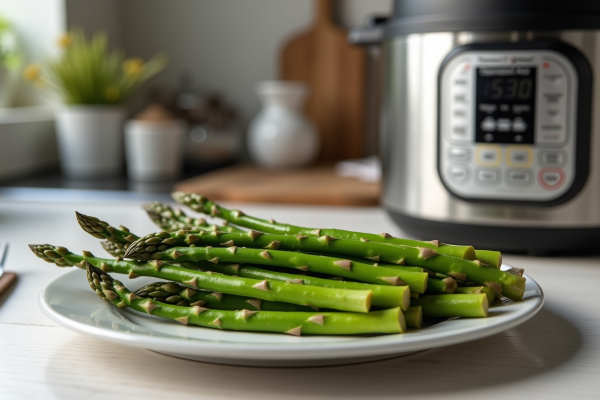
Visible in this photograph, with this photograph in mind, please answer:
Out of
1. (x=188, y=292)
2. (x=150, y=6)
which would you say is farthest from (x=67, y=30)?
(x=188, y=292)

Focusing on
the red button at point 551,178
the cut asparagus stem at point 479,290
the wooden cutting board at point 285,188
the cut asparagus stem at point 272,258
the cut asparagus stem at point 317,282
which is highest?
the red button at point 551,178

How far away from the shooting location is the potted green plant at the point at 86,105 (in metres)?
1.63

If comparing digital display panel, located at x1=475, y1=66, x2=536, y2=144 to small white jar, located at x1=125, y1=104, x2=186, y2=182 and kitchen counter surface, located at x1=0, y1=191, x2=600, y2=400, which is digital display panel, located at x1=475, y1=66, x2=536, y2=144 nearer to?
kitchen counter surface, located at x1=0, y1=191, x2=600, y2=400

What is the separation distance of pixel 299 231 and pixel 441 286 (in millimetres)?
134

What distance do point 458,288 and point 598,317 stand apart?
Result: 175 millimetres

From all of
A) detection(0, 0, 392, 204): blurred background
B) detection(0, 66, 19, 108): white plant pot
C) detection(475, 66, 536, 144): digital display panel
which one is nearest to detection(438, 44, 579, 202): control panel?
detection(475, 66, 536, 144): digital display panel

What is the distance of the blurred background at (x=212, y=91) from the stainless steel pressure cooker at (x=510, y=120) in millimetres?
585

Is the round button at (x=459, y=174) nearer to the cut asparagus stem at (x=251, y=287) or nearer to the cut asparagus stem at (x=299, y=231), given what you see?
the cut asparagus stem at (x=299, y=231)

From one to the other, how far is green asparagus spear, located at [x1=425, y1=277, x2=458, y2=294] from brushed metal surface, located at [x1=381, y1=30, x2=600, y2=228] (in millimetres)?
353

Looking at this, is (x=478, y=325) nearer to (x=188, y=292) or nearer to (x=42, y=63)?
(x=188, y=292)

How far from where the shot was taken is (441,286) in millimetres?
537

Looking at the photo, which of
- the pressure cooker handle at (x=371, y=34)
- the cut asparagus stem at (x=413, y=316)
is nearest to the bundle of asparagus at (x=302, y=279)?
the cut asparagus stem at (x=413, y=316)

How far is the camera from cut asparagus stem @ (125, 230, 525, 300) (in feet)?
1.79

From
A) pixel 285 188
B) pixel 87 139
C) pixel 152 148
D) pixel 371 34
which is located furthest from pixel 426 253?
pixel 87 139
